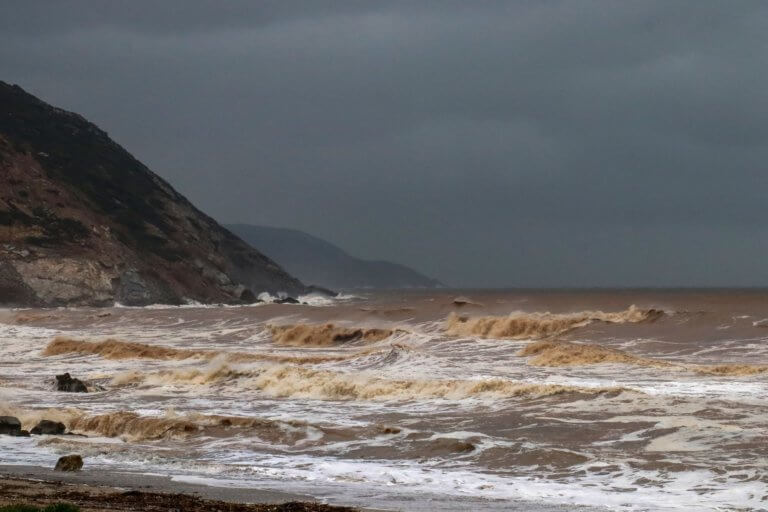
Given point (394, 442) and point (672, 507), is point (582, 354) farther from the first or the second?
point (672, 507)

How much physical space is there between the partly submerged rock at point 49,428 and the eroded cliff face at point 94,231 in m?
74.4

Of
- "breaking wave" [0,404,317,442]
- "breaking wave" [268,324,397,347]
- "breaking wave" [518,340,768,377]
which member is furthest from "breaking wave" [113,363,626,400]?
"breaking wave" [268,324,397,347]

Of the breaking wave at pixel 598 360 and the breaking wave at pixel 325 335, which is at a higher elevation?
the breaking wave at pixel 598 360

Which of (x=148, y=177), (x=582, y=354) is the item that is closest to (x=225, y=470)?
(x=582, y=354)

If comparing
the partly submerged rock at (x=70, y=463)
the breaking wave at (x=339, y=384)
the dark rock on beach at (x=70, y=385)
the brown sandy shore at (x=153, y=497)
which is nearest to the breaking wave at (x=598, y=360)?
the breaking wave at (x=339, y=384)

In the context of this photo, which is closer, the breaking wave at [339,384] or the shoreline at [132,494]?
the shoreline at [132,494]

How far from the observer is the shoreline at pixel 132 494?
12.6 metres

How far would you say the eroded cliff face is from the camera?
96.3 meters

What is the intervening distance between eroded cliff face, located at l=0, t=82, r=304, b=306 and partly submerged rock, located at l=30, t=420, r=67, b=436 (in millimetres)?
74406

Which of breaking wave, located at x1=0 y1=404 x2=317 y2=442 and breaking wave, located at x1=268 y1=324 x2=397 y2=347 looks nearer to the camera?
breaking wave, located at x1=0 y1=404 x2=317 y2=442

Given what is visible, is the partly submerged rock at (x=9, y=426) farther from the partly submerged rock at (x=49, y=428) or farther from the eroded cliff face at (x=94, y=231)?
the eroded cliff face at (x=94, y=231)

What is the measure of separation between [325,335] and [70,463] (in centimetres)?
3407

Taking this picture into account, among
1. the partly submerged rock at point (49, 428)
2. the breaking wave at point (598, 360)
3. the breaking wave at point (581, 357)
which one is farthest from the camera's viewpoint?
the breaking wave at point (581, 357)

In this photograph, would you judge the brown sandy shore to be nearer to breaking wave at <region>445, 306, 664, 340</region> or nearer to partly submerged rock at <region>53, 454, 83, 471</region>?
partly submerged rock at <region>53, 454, 83, 471</region>
